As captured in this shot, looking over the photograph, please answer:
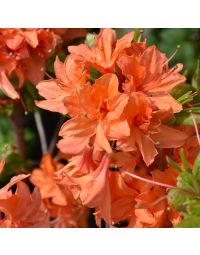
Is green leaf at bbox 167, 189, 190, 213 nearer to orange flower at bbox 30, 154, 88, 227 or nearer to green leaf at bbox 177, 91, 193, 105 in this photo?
green leaf at bbox 177, 91, 193, 105

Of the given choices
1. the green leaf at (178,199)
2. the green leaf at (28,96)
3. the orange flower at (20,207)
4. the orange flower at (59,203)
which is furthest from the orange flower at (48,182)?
the green leaf at (178,199)

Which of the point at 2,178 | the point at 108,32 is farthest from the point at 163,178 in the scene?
the point at 2,178

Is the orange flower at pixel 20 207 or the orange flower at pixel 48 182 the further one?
the orange flower at pixel 48 182

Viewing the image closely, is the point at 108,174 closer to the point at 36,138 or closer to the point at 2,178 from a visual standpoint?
the point at 2,178

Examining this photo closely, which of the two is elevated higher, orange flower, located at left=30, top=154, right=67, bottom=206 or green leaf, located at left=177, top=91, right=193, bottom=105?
green leaf, located at left=177, top=91, right=193, bottom=105

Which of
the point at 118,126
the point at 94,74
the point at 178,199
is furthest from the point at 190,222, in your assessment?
the point at 94,74

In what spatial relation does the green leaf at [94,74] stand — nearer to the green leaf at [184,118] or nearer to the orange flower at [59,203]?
the green leaf at [184,118]

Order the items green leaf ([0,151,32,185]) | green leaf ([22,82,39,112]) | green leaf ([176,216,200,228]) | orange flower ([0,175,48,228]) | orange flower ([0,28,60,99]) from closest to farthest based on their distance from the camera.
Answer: green leaf ([176,216,200,228]) < orange flower ([0,175,48,228]) < orange flower ([0,28,60,99]) < green leaf ([22,82,39,112]) < green leaf ([0,151,32,185])

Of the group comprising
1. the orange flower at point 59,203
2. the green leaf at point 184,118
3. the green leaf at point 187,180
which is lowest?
the orange flower at point 59,203

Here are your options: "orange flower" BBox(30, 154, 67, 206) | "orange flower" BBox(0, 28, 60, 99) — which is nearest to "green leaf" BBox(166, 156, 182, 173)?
"orange flower" BBox(0, 28, 60, 99)
